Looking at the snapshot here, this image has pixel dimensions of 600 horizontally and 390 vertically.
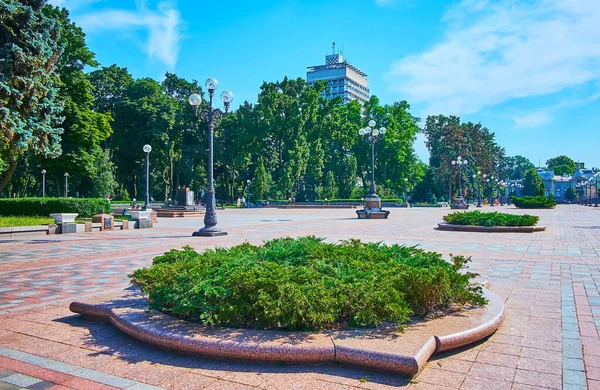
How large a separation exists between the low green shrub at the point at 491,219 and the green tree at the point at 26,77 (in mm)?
18403

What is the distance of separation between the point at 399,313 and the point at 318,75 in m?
143

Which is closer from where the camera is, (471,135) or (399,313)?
(399,313)

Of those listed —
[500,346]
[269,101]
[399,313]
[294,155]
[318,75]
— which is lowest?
[500,346]

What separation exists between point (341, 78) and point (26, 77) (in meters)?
126

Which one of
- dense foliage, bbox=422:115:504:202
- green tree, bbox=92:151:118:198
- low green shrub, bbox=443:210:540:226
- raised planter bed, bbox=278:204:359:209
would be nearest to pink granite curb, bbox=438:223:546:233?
low green shrub, bbox=443:210:540:226

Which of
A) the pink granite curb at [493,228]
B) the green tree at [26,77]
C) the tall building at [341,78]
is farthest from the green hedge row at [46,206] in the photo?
the tall building at [341,78]

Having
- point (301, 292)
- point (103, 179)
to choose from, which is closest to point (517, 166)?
point (103, 179)

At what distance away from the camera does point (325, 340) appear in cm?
363

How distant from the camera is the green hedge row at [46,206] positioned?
2064cm

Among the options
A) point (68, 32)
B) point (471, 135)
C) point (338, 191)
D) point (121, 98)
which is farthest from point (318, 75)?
point (68, 32)

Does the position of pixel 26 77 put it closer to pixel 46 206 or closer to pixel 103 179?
pixel 46 206

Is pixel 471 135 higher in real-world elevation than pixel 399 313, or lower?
higher

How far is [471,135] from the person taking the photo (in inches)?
2872

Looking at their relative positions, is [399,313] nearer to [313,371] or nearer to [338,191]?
[313,371]
